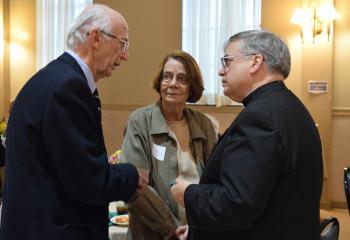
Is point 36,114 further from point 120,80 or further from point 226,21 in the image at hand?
point 120,80

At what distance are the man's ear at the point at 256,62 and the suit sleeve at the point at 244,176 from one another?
16 centimetres

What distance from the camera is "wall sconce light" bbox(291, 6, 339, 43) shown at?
192 inches

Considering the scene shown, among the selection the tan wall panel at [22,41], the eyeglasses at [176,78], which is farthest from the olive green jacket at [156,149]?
the tan wall panel at [22,41]

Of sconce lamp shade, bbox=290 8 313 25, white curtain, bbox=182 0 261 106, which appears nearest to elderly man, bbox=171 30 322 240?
sconce lamp shade, bbox=290 8 313 25

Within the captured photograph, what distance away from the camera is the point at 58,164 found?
1.15m

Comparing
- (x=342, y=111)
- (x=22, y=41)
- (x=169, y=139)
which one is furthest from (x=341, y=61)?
(x=22, y=41)

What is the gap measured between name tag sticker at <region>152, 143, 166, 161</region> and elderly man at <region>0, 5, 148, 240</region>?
463 mm

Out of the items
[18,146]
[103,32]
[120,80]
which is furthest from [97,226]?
[120,80]

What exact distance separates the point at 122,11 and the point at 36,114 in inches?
201

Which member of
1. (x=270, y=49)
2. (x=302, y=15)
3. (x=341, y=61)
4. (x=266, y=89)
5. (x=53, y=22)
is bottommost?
(x=266, y=89)

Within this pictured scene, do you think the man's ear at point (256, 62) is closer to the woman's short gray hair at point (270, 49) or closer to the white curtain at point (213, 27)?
the woman's short gray hair at point (270, 49)

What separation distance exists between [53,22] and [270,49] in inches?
225

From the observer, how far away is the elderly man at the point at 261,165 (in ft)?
3.70

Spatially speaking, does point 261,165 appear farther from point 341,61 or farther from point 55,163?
point 341,61
